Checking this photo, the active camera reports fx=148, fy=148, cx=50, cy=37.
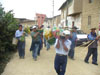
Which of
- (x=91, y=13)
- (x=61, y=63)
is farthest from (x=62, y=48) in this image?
(x=91, y=13)

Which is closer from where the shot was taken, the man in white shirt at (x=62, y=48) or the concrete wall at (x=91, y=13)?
the man in white shirt at (x=62, y=48)

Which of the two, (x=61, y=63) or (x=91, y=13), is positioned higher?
(x=91, y=13)

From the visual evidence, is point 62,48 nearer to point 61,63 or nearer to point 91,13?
point 61,63

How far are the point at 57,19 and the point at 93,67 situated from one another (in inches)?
1691

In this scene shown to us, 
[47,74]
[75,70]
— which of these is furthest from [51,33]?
[75,70]

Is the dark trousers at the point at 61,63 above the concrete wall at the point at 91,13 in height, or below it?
below

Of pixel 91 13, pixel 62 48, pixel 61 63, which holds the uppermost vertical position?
pixel 91 13

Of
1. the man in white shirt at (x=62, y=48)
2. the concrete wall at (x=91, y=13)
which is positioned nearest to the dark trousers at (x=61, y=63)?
the man in white shirt at (x=62, y=48)

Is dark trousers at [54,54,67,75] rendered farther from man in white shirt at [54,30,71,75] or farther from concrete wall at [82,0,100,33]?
concrete wall at [82,0,100,33]

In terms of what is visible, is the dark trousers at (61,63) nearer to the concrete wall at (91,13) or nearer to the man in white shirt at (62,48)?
the man in white shirt at (62,48)

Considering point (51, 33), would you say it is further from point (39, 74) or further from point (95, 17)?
point (95, 17)

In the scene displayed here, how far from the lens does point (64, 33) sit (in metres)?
4.10

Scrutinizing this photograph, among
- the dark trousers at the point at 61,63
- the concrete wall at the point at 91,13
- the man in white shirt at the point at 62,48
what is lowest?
the dark trousers at the point at 61,63

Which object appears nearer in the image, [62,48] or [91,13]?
[62,48]
